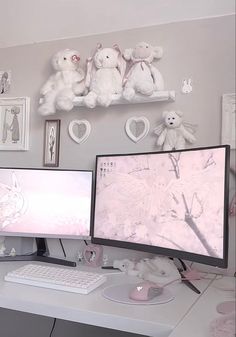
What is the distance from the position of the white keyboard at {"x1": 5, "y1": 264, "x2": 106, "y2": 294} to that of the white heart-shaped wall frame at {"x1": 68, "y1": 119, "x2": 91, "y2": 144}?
0.64 m

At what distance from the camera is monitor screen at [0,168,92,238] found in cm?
158

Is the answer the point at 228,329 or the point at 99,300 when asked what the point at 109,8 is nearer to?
the point at 99,300

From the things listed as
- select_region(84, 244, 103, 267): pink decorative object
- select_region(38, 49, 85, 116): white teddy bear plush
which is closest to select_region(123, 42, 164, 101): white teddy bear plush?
select_region(38, 49, 85, 116): white teddy bear plush

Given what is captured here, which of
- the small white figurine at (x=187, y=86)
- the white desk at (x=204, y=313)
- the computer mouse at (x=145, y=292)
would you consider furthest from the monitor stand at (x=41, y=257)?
the small white figurine at (x=187, y=86)

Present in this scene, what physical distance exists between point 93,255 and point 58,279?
13.5 inches

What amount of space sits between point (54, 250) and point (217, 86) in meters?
1.07

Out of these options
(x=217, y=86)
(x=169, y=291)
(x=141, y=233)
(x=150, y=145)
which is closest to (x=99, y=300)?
(x=169, y=291)

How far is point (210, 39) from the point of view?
1490 mm

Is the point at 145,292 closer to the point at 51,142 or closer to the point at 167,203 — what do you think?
the point at 167,203

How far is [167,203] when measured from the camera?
1.31 meters

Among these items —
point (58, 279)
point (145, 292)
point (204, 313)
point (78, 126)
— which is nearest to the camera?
point (204, 313)

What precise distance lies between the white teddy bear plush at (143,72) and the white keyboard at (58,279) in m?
0.75

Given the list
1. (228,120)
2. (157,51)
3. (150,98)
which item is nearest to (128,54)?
(157,51)

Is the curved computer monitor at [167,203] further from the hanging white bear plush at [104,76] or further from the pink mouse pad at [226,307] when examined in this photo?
the hanging white bear plush at [104,76]
